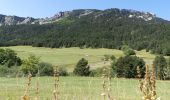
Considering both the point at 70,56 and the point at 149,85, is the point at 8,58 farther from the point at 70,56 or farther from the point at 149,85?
the point at 149,85

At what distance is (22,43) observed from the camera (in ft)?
618

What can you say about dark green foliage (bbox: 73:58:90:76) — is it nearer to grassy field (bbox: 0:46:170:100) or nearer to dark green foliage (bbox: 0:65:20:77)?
dark green foliage (bbox: 0:65:20:77)

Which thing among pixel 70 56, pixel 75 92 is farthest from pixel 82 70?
pixel 75 92

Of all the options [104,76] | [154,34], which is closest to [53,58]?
[154,34]

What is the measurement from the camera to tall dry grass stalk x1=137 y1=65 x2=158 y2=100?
2131 mm

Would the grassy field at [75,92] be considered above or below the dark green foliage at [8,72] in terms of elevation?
above

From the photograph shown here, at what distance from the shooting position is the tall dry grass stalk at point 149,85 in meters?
2.13

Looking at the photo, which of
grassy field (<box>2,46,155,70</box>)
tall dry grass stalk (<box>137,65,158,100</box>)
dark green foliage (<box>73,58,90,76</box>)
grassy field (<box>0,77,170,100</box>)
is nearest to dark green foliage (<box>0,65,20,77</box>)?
dark green foliage (<box>73,58,90,76</box>)

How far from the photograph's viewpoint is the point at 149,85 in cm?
230

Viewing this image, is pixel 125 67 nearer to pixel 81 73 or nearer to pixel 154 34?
pixel 81 73

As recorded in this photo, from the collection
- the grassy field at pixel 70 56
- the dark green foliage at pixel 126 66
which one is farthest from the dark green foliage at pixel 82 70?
the grassy field at pixel 70 56

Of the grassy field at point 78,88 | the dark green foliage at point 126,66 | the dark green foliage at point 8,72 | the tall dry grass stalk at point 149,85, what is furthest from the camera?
the dark green foliage at point 126,66

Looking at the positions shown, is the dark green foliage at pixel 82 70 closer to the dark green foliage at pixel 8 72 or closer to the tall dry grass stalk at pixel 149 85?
the dark green foliage at pixel 8 72

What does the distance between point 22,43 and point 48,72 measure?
127699 mm
